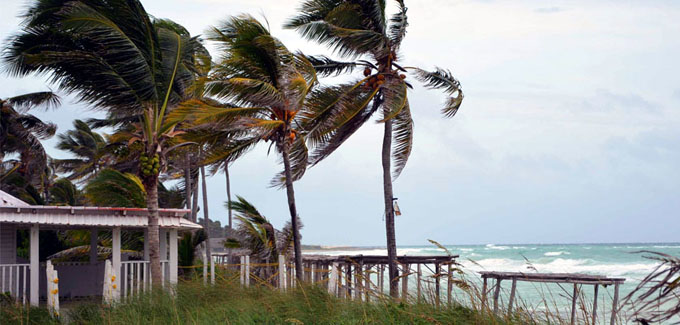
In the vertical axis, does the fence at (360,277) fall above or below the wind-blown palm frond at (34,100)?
below

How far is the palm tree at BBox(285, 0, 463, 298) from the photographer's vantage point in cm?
1877

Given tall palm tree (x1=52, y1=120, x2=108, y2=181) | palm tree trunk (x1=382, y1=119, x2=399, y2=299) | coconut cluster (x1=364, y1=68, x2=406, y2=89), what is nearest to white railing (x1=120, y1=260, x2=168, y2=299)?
palm tree trunk (x1=382, y1=119, x2=399, y2=299)

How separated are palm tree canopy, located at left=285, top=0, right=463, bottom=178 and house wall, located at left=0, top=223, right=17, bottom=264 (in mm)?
7885

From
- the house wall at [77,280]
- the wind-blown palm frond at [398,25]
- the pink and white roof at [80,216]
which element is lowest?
the house wall at [77,280]

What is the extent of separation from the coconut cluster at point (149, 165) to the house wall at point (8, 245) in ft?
14.1

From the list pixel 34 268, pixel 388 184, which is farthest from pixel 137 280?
pixel 388 184

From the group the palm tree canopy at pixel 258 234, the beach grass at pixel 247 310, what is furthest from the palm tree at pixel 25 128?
the beach grass at pixel 247 310

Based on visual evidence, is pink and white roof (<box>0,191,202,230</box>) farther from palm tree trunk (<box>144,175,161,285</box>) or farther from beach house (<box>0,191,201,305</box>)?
palm tree trunk (<box>144,175,161,285</box>)

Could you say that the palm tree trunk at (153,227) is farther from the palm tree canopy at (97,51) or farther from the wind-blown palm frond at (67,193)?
the wind-blown palm frond at (67,193)

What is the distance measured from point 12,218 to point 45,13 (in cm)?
421

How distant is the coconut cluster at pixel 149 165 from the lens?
14547 millimetres

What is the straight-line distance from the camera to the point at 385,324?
7.53m

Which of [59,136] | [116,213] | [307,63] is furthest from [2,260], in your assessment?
[59,136]

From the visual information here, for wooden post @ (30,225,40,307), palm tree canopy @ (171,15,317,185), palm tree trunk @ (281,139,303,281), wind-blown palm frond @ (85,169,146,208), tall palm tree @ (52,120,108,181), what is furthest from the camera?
tall palm tree @ (52,120,108,181)
